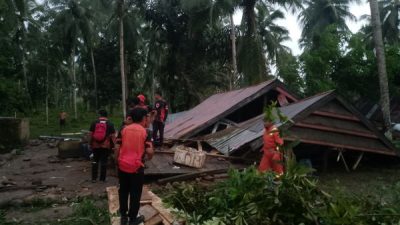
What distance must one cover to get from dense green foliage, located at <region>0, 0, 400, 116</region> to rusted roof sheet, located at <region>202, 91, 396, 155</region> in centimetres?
939

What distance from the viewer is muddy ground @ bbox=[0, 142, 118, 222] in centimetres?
835

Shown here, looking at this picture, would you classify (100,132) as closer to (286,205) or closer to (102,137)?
(102,137)

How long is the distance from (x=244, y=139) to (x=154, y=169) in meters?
2.61

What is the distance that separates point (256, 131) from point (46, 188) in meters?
5.34

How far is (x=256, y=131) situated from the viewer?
11562mm

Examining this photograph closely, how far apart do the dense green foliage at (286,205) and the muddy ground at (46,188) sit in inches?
154

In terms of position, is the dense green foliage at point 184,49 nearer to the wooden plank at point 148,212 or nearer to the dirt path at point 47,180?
the dirt path at point 47,180

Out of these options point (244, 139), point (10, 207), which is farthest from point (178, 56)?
point (10, 207)

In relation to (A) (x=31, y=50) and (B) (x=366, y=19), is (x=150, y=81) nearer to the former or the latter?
(A) (x=31, y=50)

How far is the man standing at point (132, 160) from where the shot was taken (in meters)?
5.88

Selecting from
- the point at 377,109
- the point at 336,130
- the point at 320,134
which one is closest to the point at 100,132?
the point at 320,134

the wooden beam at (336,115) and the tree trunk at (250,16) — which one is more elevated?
the tree trunk at (250,16)

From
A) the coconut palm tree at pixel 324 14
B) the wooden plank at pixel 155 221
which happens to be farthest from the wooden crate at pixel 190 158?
the coconut palm tree at pixel 324 14

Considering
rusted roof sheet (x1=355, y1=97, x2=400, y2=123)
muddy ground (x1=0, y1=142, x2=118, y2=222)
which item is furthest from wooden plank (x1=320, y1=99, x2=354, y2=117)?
rusted roof sheet (x1=355, y1=97, x2=400, y2=123)
